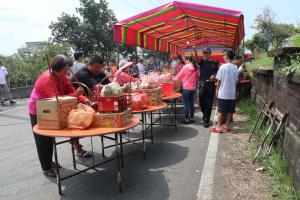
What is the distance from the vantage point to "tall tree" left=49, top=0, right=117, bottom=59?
30.8 m

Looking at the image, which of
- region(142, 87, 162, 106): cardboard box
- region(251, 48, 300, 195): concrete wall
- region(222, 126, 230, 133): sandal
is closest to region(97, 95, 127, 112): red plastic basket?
region(142, 87, 162, 106): cardboard box

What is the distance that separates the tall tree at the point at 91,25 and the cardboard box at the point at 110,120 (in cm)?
2779

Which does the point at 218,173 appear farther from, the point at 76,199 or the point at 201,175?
the point at 76,199

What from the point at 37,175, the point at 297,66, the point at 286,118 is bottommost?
the point at 37,175

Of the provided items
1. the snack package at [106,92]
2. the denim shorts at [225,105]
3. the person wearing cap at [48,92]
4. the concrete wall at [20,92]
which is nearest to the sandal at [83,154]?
the person wearing cap at [48,92]

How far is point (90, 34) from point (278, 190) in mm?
28552

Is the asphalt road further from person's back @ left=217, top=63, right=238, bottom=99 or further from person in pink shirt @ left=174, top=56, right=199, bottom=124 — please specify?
person in pink shirt @ left=174, top=56, right=199, bottom=124

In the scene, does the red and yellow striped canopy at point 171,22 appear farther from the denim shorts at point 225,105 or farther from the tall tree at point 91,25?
the tall tree at point 91,25

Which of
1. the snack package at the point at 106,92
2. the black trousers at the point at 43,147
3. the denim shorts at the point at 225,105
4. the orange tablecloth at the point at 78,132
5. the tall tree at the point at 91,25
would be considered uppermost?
the tall tree at the point at 91,25

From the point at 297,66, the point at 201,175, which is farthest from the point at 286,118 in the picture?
the point at 201,175

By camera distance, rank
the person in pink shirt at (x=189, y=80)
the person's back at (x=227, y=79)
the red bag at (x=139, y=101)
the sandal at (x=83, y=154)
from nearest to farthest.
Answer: the red bag at (x=139, y=101) → the sandal at (x=83, y=154) → the person's back at (x=227, y=79) → the person in pink shirt at (x=189, y=80)

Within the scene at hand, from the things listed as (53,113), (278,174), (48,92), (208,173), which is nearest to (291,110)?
(278,174)

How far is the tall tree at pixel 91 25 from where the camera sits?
30750 millimetres

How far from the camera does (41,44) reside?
2048cm
